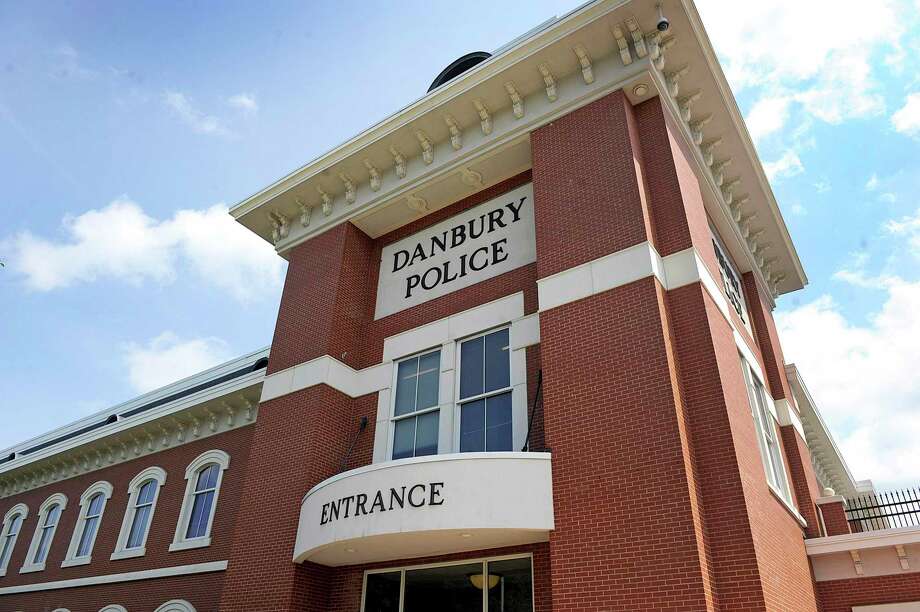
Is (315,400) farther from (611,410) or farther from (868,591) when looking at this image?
(868,591)

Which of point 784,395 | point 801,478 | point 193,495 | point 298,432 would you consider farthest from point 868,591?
point 193,495

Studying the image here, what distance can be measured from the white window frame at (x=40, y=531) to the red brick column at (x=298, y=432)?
525 inches

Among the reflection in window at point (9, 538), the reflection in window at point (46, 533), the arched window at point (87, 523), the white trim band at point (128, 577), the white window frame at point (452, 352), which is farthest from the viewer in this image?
the reflection in window at point (9, 538)

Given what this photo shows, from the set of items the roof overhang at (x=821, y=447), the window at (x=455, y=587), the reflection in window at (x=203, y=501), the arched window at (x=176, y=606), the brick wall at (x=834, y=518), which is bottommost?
the window at (x=455, y=587)

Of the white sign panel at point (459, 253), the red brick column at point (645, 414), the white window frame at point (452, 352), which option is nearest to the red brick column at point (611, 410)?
the red brick column at point (645, 414)

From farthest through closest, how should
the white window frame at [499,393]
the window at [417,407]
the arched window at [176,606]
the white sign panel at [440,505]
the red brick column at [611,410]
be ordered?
the arched window at [176,606] < the window at [417,407] < the white window frame at [499,393] < the white sign panel at [440,505] < the red brick column at [611,410]

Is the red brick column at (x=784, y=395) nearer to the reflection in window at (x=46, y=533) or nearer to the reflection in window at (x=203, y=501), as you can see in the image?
the reflection in window at (x=203, y=501)

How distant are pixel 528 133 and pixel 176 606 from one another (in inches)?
598

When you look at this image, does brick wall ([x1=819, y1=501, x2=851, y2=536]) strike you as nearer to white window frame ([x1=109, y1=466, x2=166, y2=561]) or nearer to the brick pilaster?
the brick pilaster

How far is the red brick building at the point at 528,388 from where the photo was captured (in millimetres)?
10383

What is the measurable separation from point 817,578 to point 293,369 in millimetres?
11993

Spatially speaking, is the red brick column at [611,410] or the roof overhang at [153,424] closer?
the red brick column at [611,410]

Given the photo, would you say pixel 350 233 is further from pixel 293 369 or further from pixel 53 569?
pixel 53 569

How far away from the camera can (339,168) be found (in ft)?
57.3
